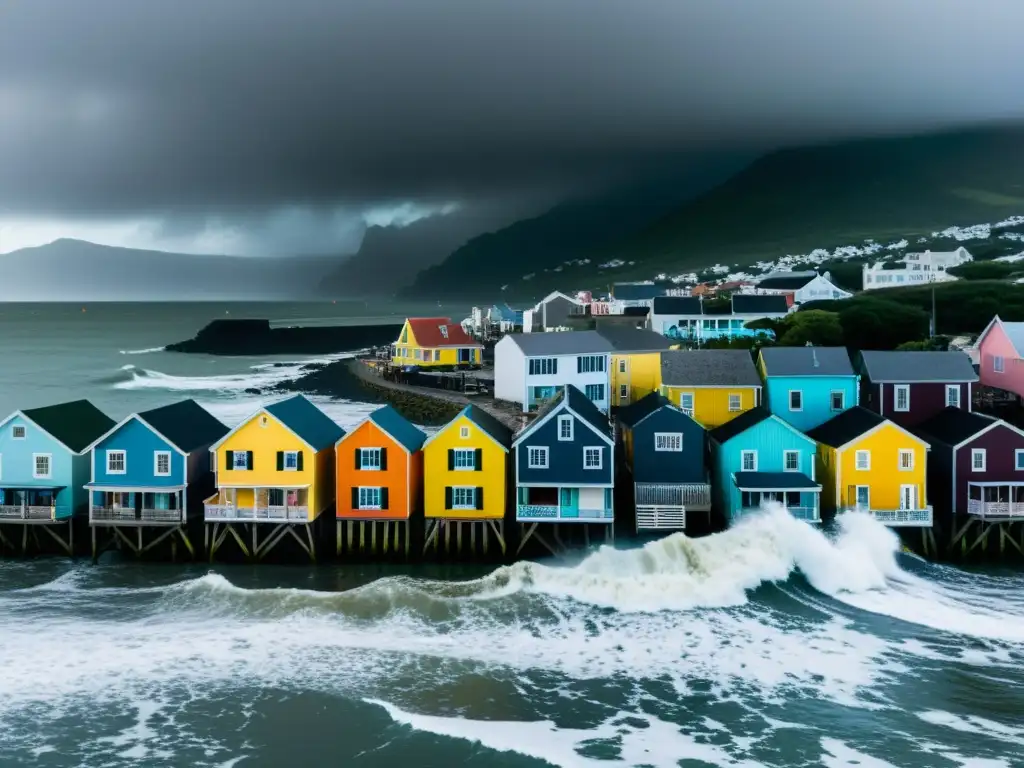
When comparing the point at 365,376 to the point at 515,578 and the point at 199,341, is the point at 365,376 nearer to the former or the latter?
the point at 515,578

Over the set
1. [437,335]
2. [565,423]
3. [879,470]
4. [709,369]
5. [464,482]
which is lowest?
[464,482]

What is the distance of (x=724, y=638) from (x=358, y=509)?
15.7 metres

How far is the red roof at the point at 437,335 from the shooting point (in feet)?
318

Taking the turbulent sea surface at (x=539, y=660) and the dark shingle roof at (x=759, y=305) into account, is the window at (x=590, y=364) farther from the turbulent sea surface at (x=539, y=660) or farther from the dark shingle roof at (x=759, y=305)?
the dark shingle roof at (x=759, y=305)

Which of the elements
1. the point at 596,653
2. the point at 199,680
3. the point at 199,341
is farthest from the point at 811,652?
the point at 199,341

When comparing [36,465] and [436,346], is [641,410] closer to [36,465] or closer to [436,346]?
[36,465]

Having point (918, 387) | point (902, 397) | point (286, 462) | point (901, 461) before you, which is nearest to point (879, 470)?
point (901, 461)

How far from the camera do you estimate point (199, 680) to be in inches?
1024

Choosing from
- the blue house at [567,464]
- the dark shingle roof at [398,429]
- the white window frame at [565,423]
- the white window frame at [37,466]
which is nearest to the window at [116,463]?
the white window frame at [37,466]

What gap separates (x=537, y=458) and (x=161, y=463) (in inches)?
620

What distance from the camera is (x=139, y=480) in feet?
123

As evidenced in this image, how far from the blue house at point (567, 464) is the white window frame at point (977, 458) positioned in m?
15.4

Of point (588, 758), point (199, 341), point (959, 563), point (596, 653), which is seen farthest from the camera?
point (199, 341)

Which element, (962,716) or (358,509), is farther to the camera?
(358,509)
